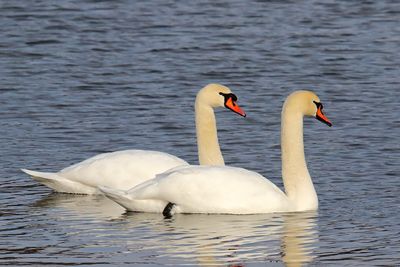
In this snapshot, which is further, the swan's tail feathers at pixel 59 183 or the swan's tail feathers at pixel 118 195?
the swan's tail feathers at pixel 59 183

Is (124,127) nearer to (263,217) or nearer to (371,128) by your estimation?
(371,128)

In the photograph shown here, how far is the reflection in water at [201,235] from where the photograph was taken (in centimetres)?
987

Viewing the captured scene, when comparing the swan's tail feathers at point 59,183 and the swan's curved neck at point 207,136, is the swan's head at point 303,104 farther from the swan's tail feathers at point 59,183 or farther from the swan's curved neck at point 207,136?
the swan's tail feathers at point 59,183

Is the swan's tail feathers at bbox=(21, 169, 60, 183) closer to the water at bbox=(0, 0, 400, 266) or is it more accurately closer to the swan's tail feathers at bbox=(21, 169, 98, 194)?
the swan's tail feathers at bbox=(21, 169, 98, 194)

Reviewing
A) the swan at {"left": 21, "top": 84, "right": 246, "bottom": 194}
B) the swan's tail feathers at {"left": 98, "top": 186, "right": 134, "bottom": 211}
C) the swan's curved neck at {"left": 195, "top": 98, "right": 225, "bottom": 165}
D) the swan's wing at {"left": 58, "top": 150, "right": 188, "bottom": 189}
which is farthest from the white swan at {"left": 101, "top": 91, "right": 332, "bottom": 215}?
the swan's curved neck at {"left": 195, "top": 98, "right": 225, "bottom": 165}

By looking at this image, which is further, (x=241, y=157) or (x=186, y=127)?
(x=186, y=127)

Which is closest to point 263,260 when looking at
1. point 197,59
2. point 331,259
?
point 331,259

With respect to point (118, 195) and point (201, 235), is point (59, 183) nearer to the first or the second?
point (118, 195)

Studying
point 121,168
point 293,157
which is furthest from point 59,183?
point 293,157

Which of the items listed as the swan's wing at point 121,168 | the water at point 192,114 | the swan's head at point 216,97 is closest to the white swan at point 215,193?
the water at point 192,114

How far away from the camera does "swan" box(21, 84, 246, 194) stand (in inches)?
480

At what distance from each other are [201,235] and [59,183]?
2.13m

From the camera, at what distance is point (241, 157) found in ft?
44.4

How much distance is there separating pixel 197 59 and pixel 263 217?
301 inches
